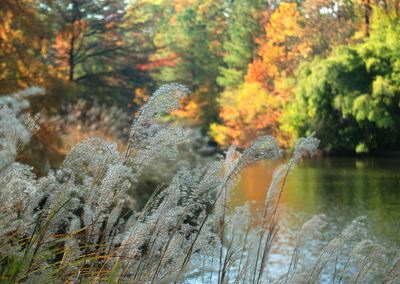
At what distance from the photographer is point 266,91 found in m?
22.4

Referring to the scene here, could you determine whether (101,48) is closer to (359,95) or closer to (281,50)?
(359,95)

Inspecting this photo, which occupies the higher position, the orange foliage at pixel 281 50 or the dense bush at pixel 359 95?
the orange foliage at pixel 281 50

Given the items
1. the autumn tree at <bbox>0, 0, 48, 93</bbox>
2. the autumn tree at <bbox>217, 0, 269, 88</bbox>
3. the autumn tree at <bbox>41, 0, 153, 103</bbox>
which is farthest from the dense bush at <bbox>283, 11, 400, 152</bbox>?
the autumn tree at <bbox>0, 0, 48, 93</bbox>

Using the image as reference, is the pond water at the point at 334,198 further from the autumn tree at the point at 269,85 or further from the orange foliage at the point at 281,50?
the orange foliage at the point at 281,50

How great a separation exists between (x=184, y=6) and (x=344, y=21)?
490 inches

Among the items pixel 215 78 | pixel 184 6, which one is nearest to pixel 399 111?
pixel 215 78

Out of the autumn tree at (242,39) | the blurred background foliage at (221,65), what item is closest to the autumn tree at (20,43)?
the blurred background foliage at (221,65)

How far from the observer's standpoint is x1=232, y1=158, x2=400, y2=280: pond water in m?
6.96

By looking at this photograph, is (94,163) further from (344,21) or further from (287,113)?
(344,21)

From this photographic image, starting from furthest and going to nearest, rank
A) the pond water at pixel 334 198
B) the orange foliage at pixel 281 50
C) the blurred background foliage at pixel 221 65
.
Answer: the orange foliage at pixel 281 50 → the blurred background foliage at pixel 221 65 → the pond water at pixel 334 198

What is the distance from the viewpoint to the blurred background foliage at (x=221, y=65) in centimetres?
891

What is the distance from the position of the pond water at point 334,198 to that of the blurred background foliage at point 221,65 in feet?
8.36

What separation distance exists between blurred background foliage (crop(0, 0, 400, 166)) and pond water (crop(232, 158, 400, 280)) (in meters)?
2.55

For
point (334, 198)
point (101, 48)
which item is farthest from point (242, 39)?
point (334, 198)
